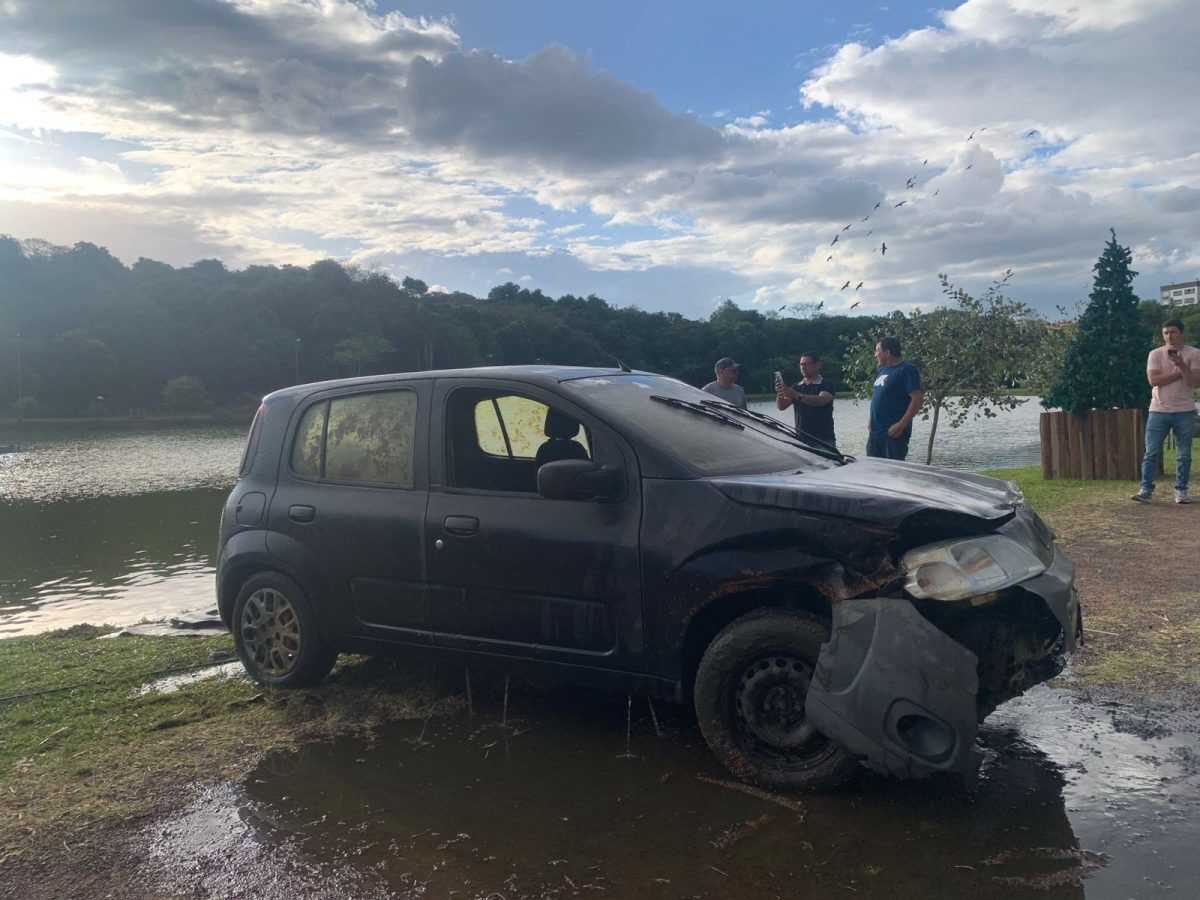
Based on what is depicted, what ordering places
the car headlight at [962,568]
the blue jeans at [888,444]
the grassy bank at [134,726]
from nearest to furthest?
1. the car headlight at [962,568]
2. the grassy bank at [134,726]
3. the blue jeans at [888,444]

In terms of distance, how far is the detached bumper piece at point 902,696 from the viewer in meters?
3.51

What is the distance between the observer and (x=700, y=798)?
12.7 feet

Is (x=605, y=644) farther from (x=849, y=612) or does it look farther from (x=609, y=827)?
(x=849, y=612)

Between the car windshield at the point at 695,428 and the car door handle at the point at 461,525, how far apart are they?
80cm

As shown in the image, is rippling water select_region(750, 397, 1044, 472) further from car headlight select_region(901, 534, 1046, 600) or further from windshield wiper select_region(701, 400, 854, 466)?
car headlight select_region(901, 534, 1046, 600)

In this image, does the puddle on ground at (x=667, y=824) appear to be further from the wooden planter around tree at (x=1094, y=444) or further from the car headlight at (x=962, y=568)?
the wooden planter around tree at (x=1094, y=444)

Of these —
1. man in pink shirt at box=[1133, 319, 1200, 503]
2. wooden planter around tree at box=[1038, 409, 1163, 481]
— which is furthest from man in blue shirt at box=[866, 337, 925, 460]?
wooden planter around tree at box=[1038, 409, 1163, 481]

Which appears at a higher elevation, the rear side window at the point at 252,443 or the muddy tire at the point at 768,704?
the rear side window at the point at 252,443

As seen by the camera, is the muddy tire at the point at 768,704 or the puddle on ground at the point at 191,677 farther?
the puddle on ground at the point at 191,677

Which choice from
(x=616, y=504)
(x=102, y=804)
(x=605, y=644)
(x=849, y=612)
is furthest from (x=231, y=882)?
(x=849, y=612)

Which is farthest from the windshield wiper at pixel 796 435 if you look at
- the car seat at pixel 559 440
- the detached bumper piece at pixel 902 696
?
the detached bumper piece at pixel 902 696

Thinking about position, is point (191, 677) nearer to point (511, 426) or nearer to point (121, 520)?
point (511, 426)

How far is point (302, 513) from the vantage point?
5379 millimetres

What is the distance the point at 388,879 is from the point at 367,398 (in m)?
2.76
